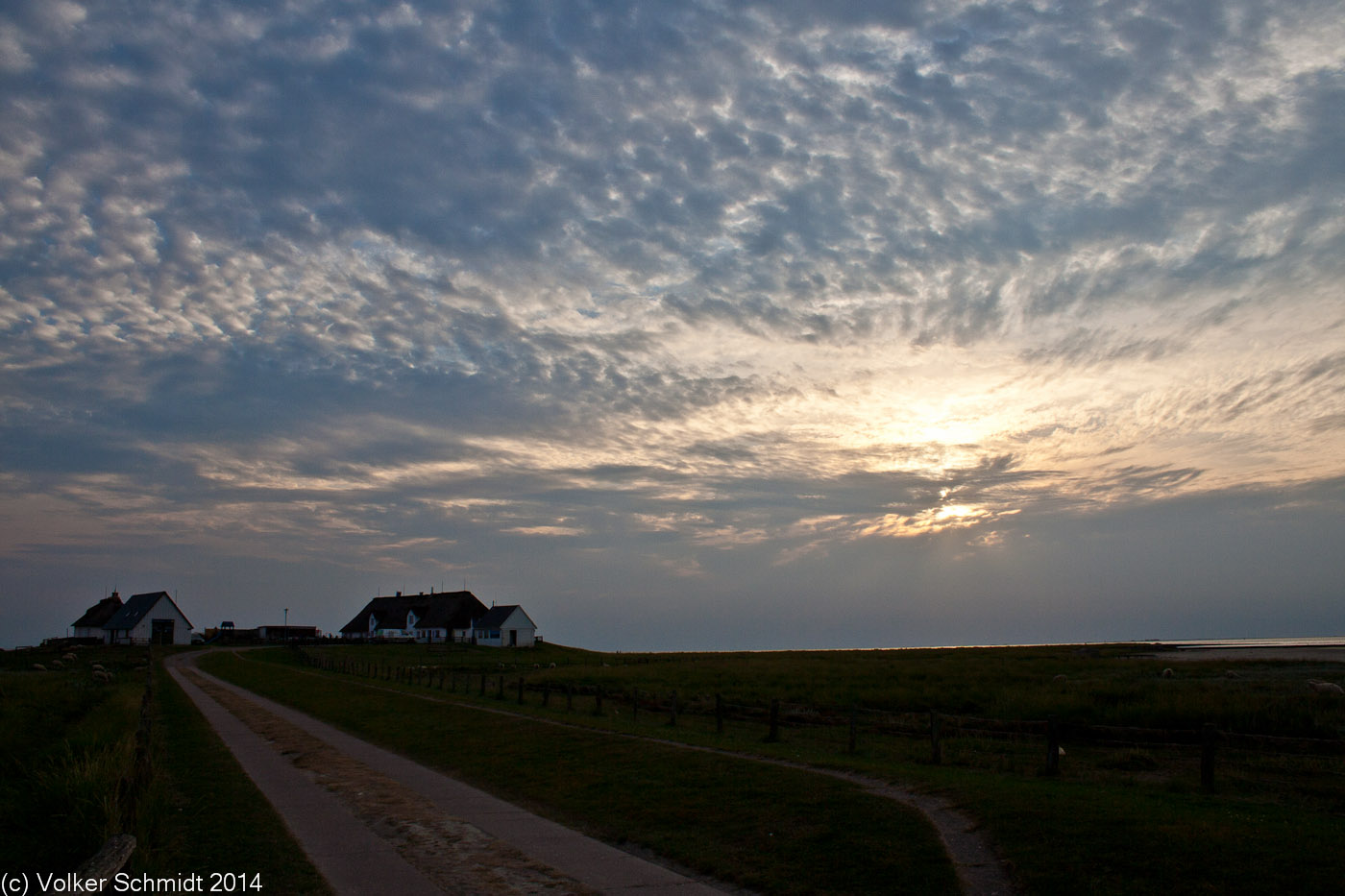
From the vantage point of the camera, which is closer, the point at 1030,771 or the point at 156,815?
the point at 156,815

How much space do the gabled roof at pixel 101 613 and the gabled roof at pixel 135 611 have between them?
21.6ft

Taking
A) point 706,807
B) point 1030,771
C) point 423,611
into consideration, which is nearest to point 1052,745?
point 1030,771

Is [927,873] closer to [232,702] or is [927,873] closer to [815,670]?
[232,702]

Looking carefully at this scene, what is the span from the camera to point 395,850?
35.0 feet

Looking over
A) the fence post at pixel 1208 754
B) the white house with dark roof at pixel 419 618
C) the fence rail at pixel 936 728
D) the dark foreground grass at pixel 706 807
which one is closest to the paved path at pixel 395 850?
the dark foreground grass at pixel 706 807

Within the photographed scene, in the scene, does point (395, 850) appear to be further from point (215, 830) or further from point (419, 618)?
point (419, 618)

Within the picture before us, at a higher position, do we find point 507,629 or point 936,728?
point 507,629

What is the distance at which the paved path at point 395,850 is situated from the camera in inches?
369

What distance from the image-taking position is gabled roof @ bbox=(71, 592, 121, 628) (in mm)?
114938

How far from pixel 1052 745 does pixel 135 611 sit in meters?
115

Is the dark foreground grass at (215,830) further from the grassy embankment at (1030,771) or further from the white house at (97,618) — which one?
the white house at (97,618)

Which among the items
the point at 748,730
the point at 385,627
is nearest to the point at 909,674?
the point at 748,730

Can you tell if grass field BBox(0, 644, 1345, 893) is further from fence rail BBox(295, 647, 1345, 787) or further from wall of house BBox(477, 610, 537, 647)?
wall of house BBox(477, 610, 537, 647)

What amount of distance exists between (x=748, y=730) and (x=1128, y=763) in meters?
10.1
